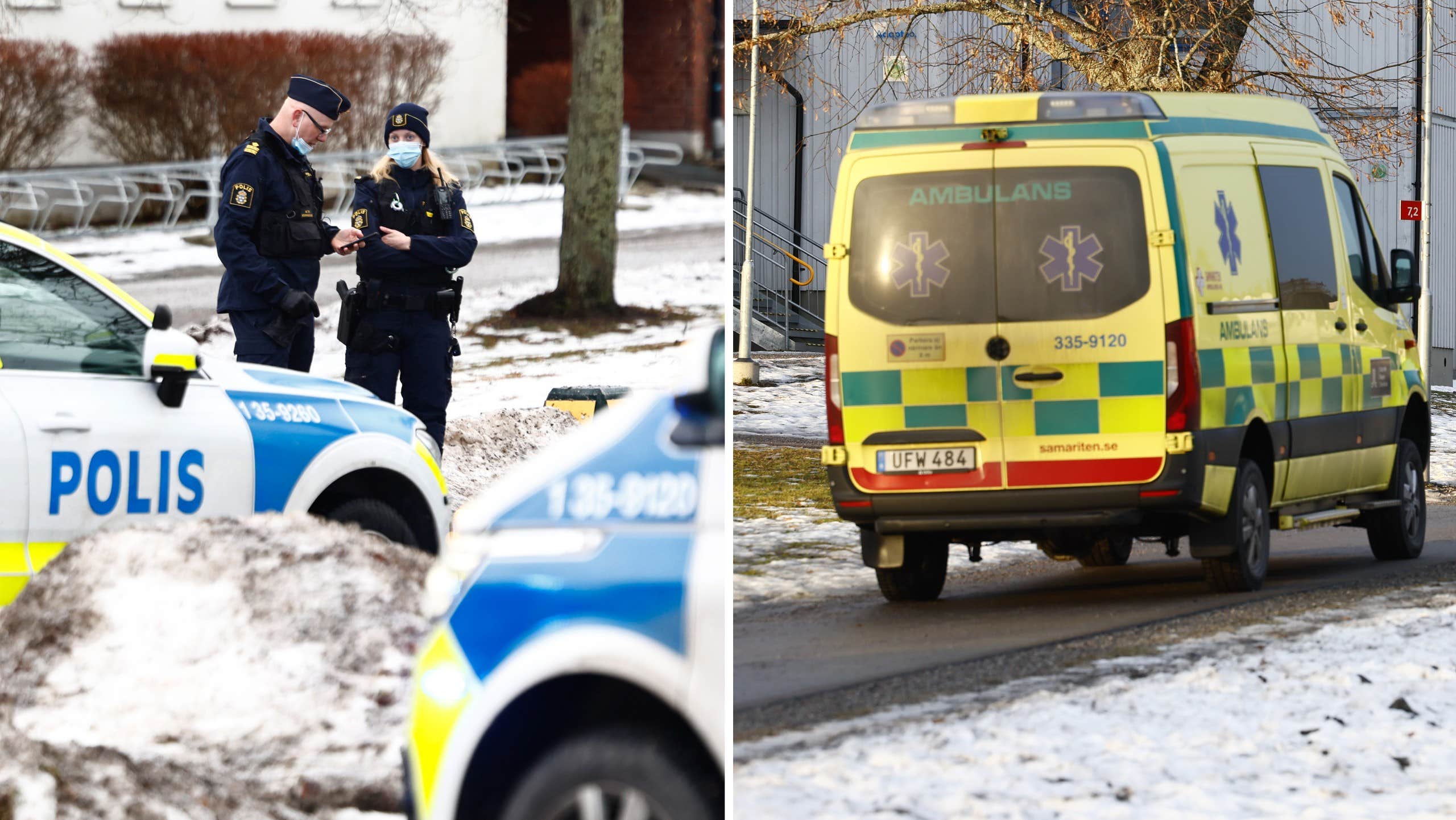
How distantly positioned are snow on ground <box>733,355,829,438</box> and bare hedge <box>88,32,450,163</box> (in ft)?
7.94

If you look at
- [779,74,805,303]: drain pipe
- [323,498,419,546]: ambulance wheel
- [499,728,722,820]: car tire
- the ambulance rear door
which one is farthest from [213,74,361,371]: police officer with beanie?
[779,74,805,303]: drain pipe

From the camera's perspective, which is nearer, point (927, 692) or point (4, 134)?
point (4, 134)

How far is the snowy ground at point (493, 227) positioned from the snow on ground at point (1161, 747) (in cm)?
110

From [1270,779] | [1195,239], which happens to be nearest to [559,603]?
[1270,779]

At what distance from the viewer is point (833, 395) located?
251 inches

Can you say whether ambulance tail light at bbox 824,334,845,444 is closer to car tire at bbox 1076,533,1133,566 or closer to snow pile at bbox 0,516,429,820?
car tire at bbox 1076,533,1133,566

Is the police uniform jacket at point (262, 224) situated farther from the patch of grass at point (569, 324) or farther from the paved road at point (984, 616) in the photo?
the paved road at point (984, 616)

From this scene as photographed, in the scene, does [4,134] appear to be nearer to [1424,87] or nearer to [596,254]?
[596,254]

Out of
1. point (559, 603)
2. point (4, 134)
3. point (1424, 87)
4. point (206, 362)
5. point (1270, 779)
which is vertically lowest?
point (1270, 779)

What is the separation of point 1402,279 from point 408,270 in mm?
5593

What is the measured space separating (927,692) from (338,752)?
251 centimetres

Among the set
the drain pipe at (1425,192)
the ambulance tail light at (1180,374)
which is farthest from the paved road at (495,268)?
the drain pipe at (1425,192)

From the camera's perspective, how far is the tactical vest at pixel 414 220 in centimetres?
327

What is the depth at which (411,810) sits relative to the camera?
106 inches
